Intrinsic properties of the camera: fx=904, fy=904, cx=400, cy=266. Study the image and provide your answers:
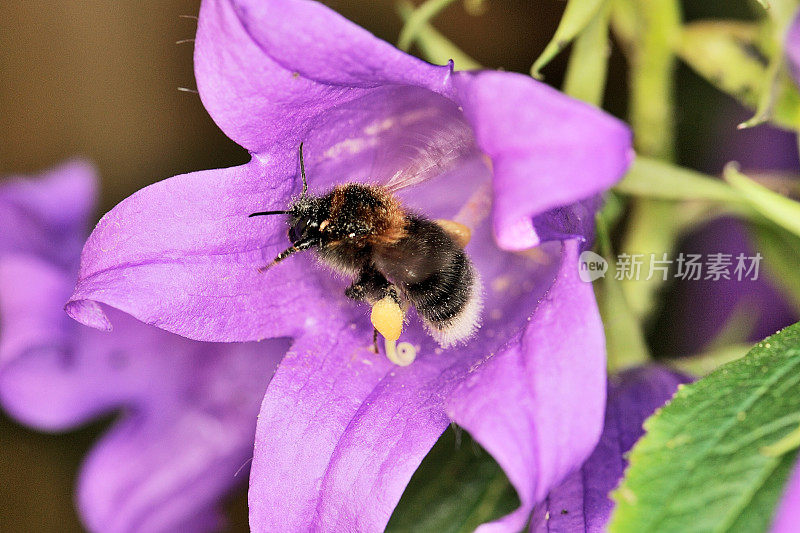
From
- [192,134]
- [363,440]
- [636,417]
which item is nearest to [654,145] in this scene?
[636,417]

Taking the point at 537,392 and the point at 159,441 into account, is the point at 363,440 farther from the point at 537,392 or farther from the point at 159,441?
the point at 159,441

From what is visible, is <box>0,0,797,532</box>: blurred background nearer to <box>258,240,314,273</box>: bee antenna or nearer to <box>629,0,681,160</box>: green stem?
<box>629,0,681,160</box>: green stem

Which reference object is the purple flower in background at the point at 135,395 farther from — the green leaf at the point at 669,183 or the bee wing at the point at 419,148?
the green leaf at the point at 669,183

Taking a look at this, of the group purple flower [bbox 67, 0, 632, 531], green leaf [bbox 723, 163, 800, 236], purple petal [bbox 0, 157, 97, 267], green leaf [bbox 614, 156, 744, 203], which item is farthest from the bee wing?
purple petal [bbox 0, 157, 97, 267]

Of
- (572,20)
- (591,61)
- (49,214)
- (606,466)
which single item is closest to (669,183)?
(591,61)

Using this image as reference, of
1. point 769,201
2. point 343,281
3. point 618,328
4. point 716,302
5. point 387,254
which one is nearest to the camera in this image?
point 769,201

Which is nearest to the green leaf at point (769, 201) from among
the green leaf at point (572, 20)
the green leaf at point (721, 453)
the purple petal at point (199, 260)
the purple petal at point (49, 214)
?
the green leaf at point (721, 453)

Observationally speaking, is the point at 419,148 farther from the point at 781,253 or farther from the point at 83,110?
the point at 83,110
